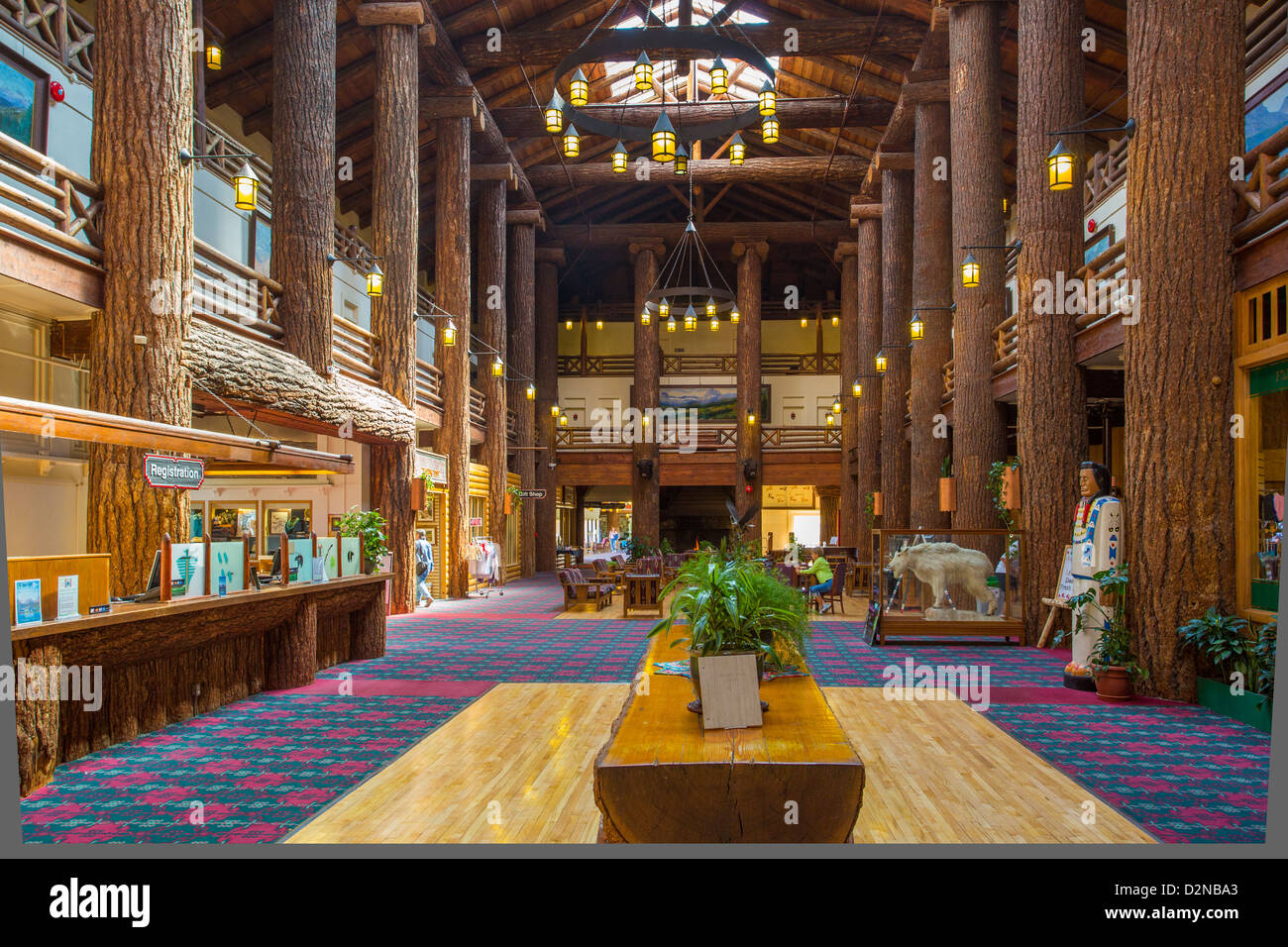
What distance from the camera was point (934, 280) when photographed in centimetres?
1452

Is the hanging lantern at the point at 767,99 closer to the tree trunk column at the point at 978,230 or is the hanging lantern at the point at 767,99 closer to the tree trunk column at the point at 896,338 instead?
the tree trunk column at the point at 978,230

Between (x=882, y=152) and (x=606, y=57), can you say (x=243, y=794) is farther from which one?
(x=882, y=152)

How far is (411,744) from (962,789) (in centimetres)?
315

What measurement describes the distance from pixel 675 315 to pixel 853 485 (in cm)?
743

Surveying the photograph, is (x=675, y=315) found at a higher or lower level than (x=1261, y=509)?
higher

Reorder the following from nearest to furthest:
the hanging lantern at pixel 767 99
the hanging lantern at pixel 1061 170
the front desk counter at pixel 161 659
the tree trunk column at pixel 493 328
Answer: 1. the front desk counter at pixel 161 659
2. the hanging lantern at pixel 1061 170
3. the hanging lantern at pixel 767 99
4. the tree trunk column at pixel 493 328

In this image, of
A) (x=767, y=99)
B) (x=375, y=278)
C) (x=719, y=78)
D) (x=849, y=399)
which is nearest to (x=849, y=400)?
(x=849, y=399)

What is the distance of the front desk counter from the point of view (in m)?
4.54

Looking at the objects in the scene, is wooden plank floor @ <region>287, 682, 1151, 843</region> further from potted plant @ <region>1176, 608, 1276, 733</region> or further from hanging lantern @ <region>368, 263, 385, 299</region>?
hanging lantern @ <region>368, 263, 385, 299</region>

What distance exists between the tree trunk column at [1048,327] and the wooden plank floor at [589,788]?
377cm

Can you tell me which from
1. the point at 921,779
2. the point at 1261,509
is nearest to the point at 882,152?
the point at 1261,509

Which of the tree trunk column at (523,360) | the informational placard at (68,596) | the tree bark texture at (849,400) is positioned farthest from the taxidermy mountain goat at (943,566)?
the tree trunk column at (523,360)

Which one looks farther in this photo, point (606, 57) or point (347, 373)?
point (347, 373)

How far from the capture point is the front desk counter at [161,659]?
4.54 metres
